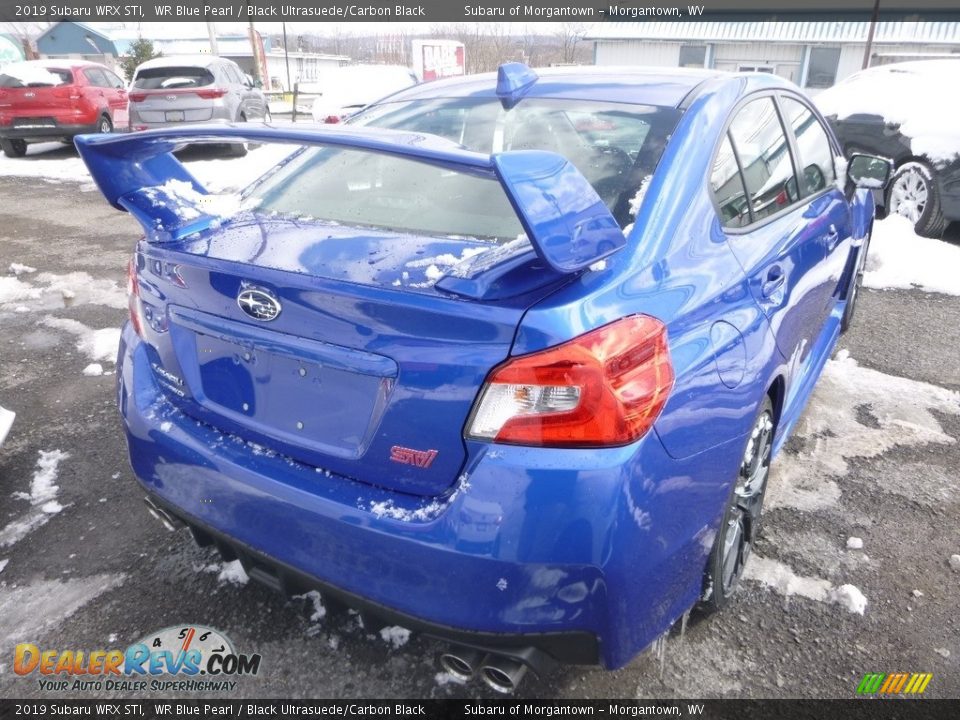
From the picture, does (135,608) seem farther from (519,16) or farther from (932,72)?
(519,16)

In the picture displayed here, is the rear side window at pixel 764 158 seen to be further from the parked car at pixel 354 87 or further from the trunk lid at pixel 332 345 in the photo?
the parked car at pixel 354 87

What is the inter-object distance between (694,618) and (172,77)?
43.1 feet

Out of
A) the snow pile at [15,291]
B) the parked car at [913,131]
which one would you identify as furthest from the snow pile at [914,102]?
the snow pile at [15,291]

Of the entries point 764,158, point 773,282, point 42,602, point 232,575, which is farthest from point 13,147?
point 773,282

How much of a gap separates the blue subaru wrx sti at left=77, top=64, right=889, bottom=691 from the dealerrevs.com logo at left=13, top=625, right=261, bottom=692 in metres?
0.40

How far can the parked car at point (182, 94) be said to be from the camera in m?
12.0

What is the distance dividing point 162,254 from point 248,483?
0.68 metres

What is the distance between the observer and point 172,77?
1248 centimetres

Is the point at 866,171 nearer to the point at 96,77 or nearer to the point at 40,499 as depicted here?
the point at 40,499

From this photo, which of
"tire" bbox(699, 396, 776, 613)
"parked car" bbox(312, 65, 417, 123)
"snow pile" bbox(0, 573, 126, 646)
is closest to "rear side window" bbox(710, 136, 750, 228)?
"tire" bbox(699, 396, 776, 613)

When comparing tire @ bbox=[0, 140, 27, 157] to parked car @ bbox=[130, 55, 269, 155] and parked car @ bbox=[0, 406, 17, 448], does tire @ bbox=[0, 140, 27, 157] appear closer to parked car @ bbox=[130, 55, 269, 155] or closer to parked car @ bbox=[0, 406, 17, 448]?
parked car @ bbox=[130, 55, 269, 155]

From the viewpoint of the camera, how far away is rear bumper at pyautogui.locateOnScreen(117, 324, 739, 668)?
4.79 feet

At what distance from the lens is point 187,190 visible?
216 centimetres

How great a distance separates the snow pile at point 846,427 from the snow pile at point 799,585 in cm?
42
